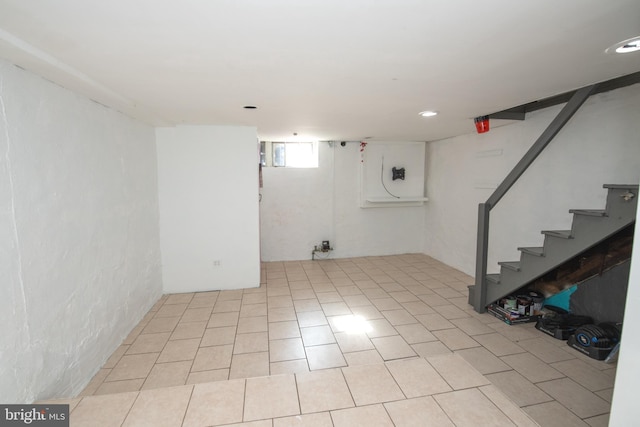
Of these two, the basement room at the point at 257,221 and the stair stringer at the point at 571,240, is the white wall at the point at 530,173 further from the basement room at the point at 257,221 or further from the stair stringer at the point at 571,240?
the stair stringer at the point at 571,240

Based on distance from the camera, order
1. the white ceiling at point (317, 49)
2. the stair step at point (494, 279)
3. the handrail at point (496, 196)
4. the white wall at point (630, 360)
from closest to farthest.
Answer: the white wall at point (630, 360)
the white ceiling at point (317, 49)
the handrail at point (496, 196)
the stair step at point (494, 279)

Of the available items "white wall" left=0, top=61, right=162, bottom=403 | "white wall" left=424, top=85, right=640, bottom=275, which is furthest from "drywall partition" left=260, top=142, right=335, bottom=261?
"white wall" left=0, top=61, right=162, bottom=403

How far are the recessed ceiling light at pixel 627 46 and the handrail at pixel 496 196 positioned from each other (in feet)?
2.76

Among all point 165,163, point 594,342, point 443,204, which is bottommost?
point 594,342

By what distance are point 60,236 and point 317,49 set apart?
2046 millimetres

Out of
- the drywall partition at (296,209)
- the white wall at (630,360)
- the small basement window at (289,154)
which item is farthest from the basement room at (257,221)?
the drywall partition at (296,209)

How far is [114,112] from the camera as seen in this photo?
8.59 feet

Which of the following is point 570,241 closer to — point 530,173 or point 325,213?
point 530,173

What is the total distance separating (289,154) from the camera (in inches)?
204

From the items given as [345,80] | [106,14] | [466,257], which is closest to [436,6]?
[345,80]

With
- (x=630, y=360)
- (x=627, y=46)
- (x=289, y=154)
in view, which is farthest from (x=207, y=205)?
(x=627, y=46)

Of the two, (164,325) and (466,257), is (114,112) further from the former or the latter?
(466,257)

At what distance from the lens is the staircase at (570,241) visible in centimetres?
197

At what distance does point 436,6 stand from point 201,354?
9.41ft
